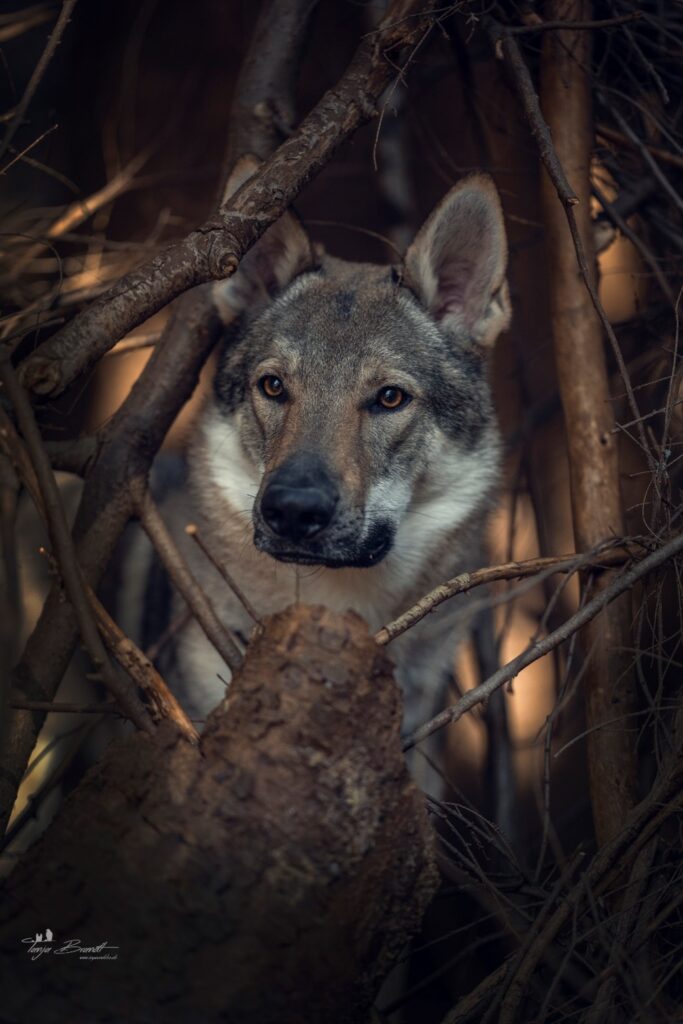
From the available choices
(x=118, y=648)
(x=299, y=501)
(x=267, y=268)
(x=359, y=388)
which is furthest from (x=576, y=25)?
(x=118, y=648)

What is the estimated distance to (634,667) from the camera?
2.79 metres

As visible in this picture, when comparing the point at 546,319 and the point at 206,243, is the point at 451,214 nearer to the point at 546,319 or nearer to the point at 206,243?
the point at 206,243

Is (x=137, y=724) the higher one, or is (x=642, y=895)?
(x=137, y=724)

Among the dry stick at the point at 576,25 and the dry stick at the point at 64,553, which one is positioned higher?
the dry stick at the point at 576,25

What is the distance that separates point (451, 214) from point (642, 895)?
2.27 metres

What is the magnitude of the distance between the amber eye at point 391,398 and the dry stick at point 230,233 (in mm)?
762

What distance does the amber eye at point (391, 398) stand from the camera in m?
3.10

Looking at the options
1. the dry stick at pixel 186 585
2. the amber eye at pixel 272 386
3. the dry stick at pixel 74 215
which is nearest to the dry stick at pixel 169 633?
the dry stick at pixel 186 585

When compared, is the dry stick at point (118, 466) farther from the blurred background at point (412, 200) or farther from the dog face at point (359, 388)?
the blurred background at point (412, 200)

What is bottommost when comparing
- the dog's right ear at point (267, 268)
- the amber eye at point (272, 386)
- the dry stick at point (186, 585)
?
the dry stick at point (186, 585)

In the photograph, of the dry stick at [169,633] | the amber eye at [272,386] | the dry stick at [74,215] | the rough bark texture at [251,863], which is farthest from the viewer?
the dry stick at [74,215]

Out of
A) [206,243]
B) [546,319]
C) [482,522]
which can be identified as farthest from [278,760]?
[546,319]

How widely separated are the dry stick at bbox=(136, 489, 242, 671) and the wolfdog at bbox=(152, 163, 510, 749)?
0.84 feet

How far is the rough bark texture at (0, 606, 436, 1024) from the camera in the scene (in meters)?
1.66
